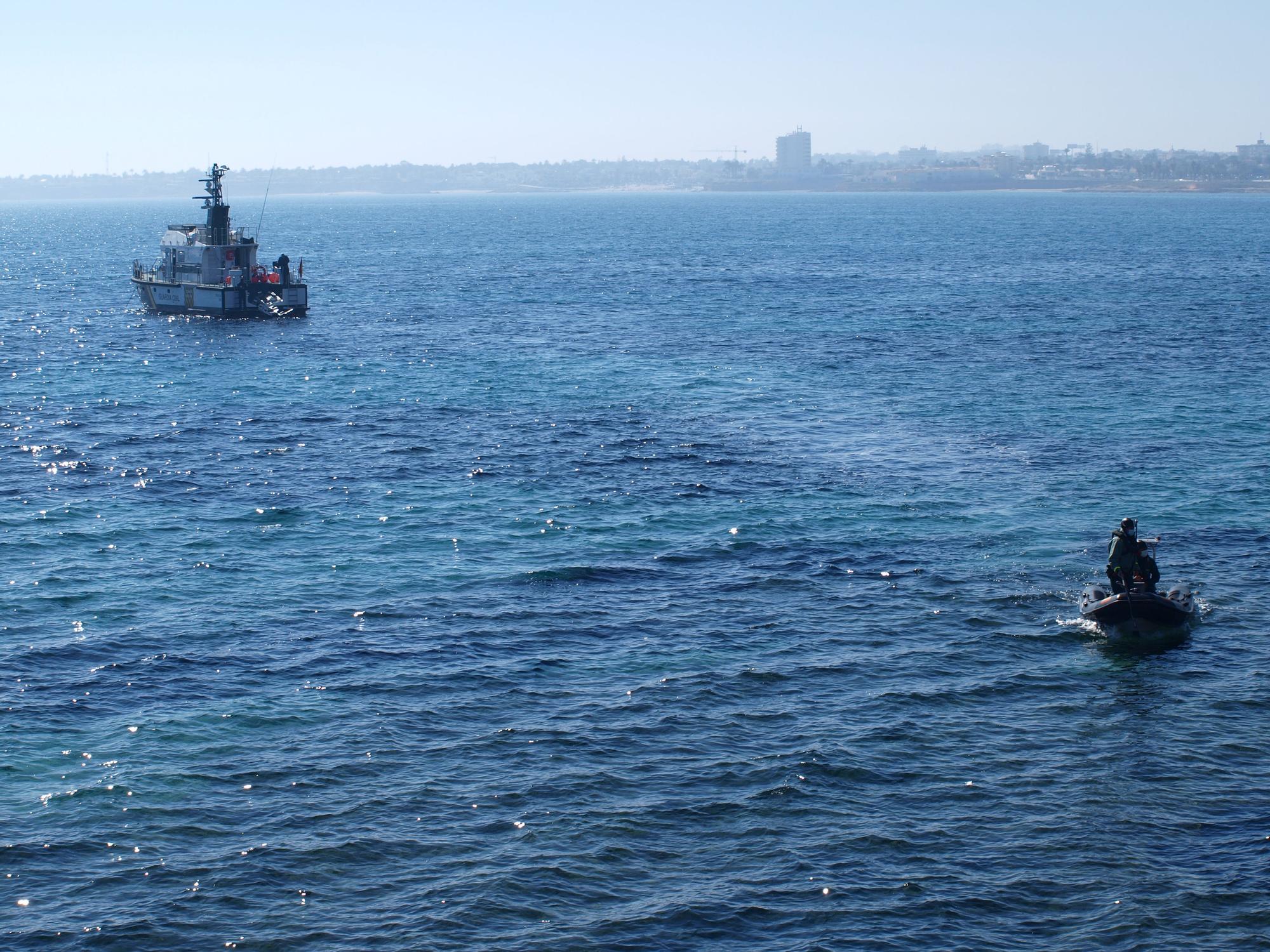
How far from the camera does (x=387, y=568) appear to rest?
39812 mm

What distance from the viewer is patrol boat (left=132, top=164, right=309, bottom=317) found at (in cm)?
9969

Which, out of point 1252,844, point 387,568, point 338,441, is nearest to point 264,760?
point 387,568

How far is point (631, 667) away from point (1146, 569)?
14.4m

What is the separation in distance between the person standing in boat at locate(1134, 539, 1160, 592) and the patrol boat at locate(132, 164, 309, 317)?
78391 mm

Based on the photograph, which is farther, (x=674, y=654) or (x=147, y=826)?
(x=674, y=654)

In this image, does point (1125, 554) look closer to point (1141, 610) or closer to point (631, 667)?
point (1141, 610)

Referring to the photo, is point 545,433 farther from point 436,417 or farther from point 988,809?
point 988,809

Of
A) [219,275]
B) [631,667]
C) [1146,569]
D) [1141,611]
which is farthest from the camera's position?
[219,275]

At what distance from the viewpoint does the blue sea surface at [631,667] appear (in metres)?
22.4

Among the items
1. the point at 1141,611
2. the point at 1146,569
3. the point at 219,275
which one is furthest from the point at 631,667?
the point at 219,275

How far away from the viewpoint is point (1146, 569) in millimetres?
34812

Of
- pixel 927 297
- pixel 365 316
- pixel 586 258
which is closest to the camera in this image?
pixel 365 316

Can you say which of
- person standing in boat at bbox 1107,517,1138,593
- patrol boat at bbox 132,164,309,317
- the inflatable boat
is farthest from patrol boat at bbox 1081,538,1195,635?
patrol boat at bbox 132,164,309,317

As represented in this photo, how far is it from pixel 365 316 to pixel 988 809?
88199 millimetres
